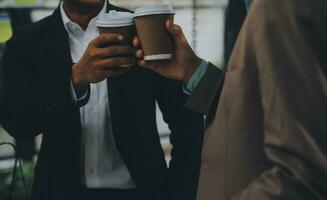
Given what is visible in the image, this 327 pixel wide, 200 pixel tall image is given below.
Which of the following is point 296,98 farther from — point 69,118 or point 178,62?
point 69,118

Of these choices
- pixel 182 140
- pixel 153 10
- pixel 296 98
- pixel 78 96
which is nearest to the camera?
pixel 296 98

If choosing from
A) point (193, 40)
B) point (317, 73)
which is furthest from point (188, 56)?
point (193, 40)

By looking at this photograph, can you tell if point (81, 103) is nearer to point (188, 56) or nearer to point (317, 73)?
point (188, 56)

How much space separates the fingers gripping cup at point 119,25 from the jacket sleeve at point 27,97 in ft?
0.98

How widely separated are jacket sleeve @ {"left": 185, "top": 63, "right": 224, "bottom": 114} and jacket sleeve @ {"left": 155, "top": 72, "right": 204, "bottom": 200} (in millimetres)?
525

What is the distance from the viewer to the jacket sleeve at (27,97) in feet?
5.50

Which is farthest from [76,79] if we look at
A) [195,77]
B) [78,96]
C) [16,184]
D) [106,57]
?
[16,184]

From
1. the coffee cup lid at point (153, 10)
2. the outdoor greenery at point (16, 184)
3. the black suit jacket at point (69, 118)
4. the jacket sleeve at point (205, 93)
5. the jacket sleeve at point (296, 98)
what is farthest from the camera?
the outdoor greenery at point (16, 184)

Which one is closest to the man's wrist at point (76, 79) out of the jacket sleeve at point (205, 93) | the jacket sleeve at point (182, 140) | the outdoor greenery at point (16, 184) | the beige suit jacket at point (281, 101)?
the jacket sleeve at point (182, 140)

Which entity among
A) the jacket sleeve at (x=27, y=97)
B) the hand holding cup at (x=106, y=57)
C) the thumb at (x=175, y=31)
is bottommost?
the jacket sleeve at (x=27, y=97)

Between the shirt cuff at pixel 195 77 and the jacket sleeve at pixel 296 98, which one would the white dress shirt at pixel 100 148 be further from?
the jacket sleeve at pixel 296 98

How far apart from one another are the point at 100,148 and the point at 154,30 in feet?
1.92

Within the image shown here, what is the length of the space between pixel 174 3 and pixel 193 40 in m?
0.50

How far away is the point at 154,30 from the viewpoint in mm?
→ 1456
